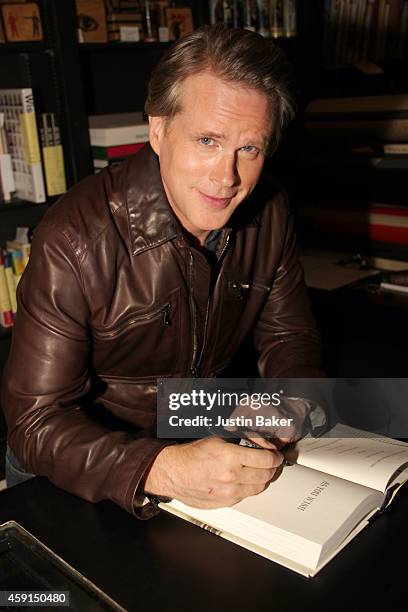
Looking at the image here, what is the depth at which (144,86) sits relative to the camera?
2688mm

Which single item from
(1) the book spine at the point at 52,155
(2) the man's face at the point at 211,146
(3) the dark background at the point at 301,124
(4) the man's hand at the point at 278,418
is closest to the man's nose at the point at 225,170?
(2) the man's face at the point at 211,146

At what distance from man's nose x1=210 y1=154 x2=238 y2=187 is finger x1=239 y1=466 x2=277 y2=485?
0.51m

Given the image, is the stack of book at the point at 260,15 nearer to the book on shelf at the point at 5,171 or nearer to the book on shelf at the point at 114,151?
the book on shelf at the point at 114,151

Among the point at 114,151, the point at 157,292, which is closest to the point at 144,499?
the point at 157,292

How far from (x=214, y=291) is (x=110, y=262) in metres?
0.25

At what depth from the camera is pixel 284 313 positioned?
147 cm

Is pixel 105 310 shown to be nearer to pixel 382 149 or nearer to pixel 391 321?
pixel 391 321

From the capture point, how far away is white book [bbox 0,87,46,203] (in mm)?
2129

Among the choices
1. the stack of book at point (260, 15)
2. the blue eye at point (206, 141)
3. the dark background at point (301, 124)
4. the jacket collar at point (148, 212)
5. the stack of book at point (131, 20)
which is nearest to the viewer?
the blue eye at point (206, 141)

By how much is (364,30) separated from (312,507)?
2.03 metres

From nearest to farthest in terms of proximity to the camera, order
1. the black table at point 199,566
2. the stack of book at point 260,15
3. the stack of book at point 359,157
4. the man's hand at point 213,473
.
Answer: the black table at point 199,566
the man's hand at point 213,473
the stack of book at point 359,157
the stack of book at point 260,15

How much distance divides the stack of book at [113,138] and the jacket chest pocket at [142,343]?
1114 mm

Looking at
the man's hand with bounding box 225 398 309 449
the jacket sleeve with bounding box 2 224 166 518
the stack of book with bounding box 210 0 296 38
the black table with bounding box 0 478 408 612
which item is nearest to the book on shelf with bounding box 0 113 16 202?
the stack of book with bounding box 210 0 296 38

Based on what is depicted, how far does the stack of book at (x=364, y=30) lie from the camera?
7.48 feet
